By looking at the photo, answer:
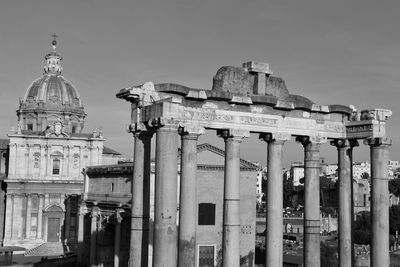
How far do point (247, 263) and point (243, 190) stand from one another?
18.7ft

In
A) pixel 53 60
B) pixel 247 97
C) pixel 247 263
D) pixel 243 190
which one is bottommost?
pixel 247 263

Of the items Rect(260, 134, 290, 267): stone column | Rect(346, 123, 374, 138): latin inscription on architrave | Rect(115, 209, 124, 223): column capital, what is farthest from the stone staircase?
Rect(346, 123, 374, 138): latin inscription on architrave

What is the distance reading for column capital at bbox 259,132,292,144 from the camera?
64.1 ft

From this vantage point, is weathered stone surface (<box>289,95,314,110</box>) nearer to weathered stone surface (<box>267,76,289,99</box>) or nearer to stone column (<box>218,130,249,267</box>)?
weathered stone surface (<box>267,76,289,99</box>)

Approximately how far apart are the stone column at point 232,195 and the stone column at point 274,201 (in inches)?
52.7

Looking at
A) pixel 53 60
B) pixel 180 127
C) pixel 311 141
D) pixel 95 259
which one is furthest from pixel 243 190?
pixel 53 60

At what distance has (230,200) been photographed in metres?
18.7

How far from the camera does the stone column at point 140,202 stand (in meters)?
→ 17.7

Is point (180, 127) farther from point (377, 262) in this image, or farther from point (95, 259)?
point (95, 259)

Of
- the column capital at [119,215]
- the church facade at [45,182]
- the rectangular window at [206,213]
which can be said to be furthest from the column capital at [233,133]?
the church facade at [45,182]

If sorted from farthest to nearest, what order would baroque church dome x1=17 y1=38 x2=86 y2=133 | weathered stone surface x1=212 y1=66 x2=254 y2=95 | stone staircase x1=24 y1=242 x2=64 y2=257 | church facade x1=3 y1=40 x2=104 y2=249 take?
baroque church dome x1=17 y1=38 x2=86 y2=133
church facade x1=3 y1=40 x2=104 y2=249
stone staircase x1=24 y1=242 x2=64 y2=257
weathered stone surface x1=212 y1=66 x2=254 y2=95

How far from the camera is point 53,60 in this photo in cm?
6762

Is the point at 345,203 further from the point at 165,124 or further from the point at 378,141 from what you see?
the point at 165,124

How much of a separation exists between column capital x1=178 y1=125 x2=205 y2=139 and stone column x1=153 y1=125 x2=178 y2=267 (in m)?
1.19
